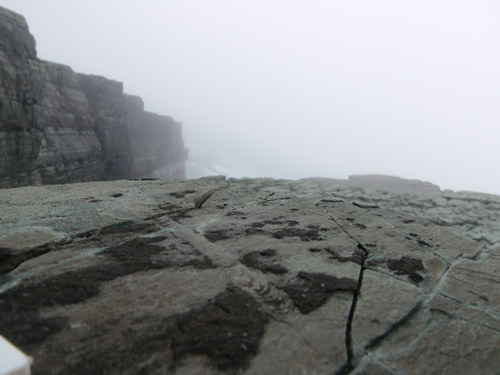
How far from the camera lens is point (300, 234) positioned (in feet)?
6.23

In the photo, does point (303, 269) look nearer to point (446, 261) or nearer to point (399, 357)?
point (399, 357)

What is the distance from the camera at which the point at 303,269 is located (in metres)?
1.43

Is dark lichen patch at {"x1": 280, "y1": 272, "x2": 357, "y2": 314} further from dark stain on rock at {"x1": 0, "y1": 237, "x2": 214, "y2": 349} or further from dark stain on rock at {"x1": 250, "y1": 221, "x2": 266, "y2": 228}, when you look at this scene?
dark stain on rock at {"x1": 250, "y1": 221, "x2": 266, "y2": 228}

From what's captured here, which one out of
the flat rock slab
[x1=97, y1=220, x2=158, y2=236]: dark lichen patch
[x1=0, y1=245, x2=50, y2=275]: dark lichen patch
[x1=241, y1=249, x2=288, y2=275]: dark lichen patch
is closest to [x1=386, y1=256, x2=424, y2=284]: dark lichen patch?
the flat rock slab

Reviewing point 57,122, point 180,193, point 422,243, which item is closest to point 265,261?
point 422,243

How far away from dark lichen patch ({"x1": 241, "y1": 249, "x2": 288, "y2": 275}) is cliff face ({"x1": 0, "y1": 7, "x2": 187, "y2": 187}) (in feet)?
29.5

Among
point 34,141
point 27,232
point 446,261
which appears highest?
point 446,261

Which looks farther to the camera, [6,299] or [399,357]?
[6,299]

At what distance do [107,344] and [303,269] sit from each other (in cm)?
84

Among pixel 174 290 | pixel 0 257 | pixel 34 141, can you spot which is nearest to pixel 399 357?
pixel 174 290

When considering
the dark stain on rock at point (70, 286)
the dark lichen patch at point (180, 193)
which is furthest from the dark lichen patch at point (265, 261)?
the dark lichen patch at point (180, 193)

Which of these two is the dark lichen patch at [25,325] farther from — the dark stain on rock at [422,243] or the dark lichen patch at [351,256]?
the dark stain on rock at [422,243]

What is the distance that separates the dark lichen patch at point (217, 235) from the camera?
1.73 m

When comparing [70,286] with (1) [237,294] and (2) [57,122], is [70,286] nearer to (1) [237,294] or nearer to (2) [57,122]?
(1) [237,294]
